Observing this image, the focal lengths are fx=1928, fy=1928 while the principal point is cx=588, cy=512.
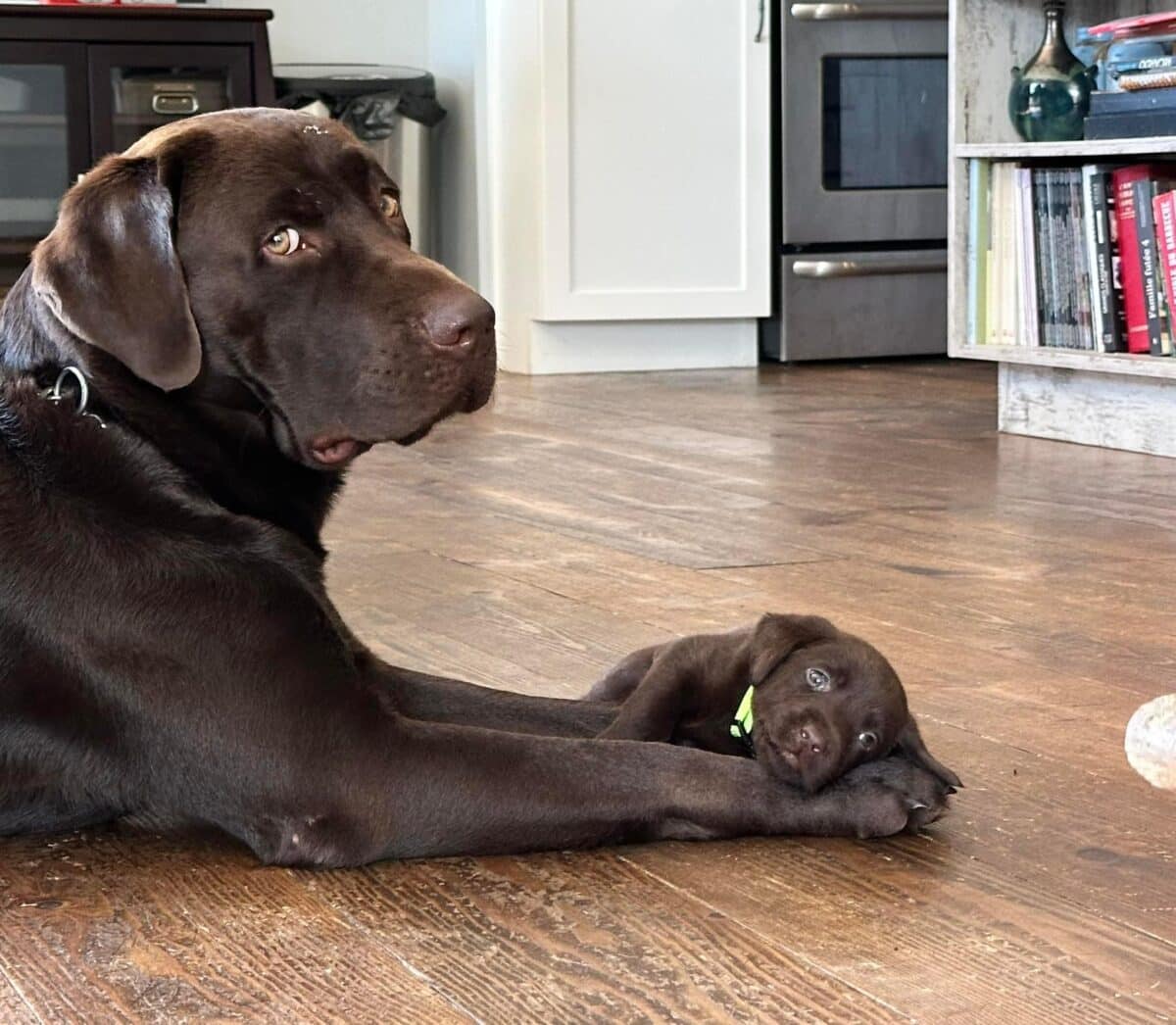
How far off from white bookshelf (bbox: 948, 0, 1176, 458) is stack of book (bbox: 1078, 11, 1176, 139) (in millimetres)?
154

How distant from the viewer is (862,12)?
6246mm

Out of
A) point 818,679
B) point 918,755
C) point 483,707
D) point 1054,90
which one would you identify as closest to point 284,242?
point 483,707

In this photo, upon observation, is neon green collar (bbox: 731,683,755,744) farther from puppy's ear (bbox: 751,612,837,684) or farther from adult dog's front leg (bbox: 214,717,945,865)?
adult dog's front leg (bbox: 214,717,945,865)

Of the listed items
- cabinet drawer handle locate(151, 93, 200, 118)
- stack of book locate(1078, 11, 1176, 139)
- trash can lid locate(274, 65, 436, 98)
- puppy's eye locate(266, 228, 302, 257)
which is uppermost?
trash can lid locate(274, 65, 436, 98)

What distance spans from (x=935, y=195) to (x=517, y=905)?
5.38 metres

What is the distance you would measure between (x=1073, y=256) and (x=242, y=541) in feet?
9.99

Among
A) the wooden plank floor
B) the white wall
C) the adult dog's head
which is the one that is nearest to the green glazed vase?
the wooden plank floor

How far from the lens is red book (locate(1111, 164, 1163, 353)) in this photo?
160 inches

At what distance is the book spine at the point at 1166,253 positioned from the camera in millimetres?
3984

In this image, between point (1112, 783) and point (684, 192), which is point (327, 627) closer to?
point (1112, 783)

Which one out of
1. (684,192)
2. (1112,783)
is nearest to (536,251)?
(684,192)

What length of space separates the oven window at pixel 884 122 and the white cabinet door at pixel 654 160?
0.77 ft

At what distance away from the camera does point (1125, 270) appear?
4.11 m

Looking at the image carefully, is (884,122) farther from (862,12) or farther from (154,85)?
(154,85)
